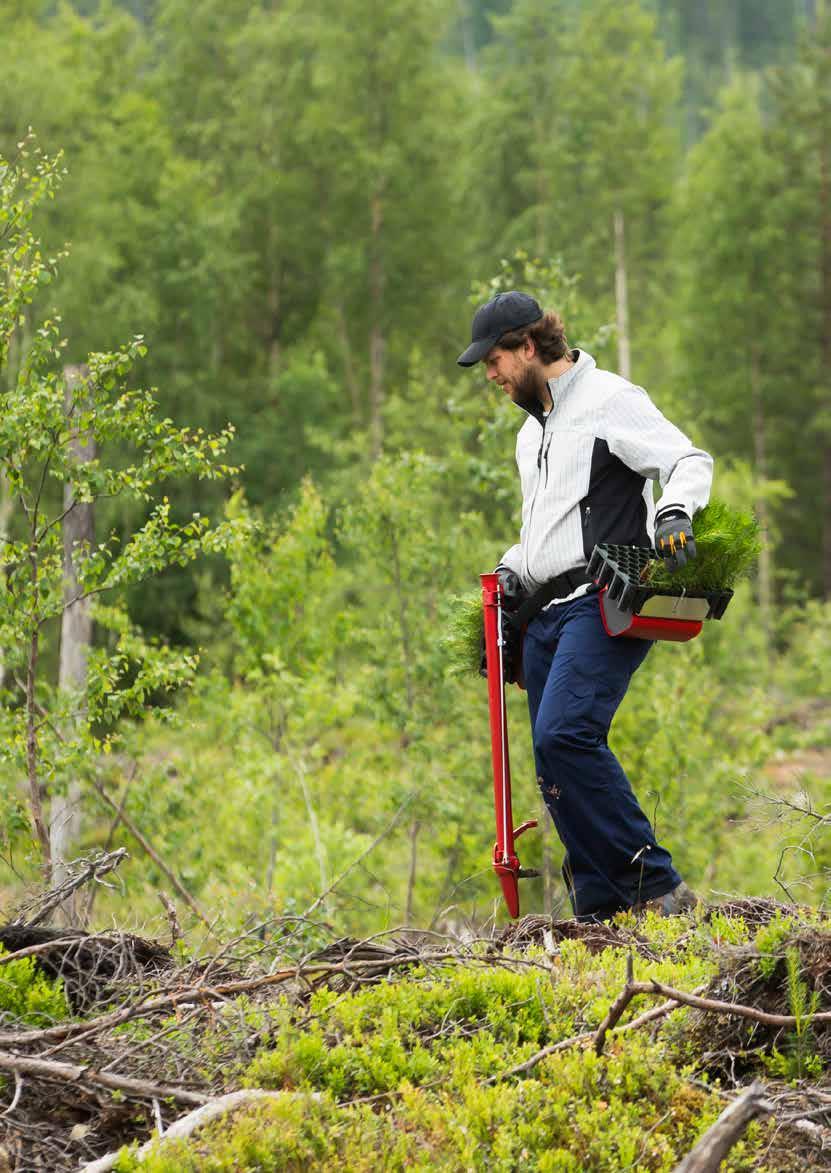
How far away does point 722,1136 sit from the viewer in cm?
267

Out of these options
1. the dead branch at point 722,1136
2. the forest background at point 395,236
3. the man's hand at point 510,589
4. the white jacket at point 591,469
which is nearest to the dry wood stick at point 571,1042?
the dead branch at point 722,1136

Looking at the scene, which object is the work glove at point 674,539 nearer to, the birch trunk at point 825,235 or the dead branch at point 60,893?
the dead branch at point 60,893

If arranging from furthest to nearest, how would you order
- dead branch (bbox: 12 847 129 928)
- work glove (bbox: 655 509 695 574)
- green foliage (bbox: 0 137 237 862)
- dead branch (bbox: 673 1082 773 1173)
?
1. green foliage (bbox: 0 137 237 862)
2. work glove (bbox: 655 509 695 574)
3. dead branch (bbox: 12 847 129 928)
4. dead branch (bbox: 673 1082 773 1173)

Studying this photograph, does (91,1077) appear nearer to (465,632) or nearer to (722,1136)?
(722,1136)

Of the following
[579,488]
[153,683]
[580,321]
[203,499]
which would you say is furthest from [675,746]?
[203,499]

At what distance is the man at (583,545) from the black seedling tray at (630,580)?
0.50 feet

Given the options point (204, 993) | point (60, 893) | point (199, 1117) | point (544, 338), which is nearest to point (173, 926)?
point (60, 893)

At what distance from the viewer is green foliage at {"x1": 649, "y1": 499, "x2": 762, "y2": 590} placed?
179 inches

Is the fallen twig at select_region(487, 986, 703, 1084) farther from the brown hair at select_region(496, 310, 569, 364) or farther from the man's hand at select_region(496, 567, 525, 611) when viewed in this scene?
the brown hair at select_region(496, 310, 569, 364)

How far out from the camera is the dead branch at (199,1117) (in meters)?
2.82

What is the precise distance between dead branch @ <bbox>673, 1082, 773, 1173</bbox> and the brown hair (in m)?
3.01

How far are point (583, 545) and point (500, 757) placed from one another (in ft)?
2.88

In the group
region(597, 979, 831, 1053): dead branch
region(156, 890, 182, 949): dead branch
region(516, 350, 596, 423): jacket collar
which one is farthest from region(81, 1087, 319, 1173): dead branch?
region(516, 350, 596, 423): jacket collar

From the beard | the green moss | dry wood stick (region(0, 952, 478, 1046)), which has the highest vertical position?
the beard
